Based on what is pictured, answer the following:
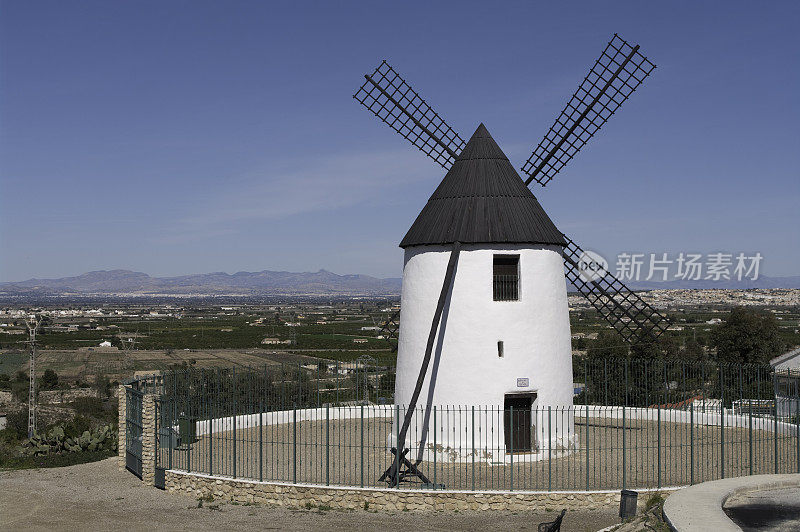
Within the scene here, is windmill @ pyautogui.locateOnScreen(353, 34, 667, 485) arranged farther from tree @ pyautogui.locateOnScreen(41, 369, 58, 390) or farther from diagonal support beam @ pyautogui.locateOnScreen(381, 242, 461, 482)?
tree @ pyautogui.locateOnScreen(41, 369, 58, 390)

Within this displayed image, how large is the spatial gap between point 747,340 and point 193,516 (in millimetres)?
44388

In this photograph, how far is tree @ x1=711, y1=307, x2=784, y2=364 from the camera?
170 feet

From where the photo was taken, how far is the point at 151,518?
Answer: 48.1ft

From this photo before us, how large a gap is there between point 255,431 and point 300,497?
6138 millimetres

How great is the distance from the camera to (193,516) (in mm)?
14789

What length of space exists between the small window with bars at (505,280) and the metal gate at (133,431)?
770 centimetres

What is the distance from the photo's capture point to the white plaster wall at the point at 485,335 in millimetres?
18109

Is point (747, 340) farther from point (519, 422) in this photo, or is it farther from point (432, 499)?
point (432, 499)

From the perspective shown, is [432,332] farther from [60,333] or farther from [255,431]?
[60,333]

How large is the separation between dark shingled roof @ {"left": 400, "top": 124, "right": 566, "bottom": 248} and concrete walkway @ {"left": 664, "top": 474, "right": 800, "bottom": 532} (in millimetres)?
6757

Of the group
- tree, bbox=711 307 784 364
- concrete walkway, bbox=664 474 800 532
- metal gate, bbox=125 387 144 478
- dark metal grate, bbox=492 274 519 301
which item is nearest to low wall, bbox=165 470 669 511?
concrete walkway, bbox=664 474 800 532

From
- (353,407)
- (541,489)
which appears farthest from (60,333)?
(541,489)

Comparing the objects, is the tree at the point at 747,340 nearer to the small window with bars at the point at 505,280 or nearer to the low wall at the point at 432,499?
the small window with bars at the point at 505,280

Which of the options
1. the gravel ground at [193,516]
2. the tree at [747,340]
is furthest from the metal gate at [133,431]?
the tree at [747,340]
